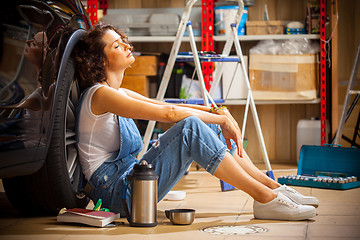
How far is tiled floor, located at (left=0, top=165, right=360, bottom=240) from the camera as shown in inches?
82.7

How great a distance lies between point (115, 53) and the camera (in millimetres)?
2523

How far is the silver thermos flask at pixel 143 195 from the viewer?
7.22ft

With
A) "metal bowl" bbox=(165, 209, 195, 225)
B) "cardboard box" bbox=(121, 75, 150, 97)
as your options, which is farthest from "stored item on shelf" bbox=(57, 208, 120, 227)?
"cardboard box" bbox=(121, 75, 150, 97)

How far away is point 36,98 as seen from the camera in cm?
206

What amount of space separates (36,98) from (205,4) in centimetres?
279

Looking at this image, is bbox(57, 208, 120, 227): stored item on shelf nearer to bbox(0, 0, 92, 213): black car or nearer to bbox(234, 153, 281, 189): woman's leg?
bbox(0, 0, 92, 213): black car

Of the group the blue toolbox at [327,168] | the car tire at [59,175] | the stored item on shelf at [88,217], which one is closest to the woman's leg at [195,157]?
the stored item on shelf at [88,217]

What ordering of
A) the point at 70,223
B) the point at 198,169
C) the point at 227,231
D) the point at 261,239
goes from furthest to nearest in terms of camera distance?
the point at 198,169
the point at 70,223
the point at 227,231
the point at 261,239

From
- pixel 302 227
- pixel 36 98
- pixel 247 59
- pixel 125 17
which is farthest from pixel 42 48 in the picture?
pixel 247 59

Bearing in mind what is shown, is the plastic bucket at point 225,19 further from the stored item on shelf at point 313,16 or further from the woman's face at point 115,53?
the woman's face at point 115,53

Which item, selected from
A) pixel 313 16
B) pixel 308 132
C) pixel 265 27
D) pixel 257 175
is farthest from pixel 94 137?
pixel 313 16

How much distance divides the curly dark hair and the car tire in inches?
1.9

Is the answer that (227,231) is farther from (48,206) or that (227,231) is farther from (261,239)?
(48,206)

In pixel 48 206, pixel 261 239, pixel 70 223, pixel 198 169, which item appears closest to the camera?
pixel 261 239
